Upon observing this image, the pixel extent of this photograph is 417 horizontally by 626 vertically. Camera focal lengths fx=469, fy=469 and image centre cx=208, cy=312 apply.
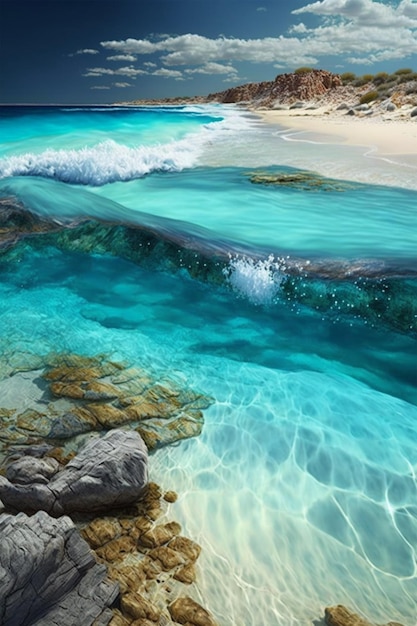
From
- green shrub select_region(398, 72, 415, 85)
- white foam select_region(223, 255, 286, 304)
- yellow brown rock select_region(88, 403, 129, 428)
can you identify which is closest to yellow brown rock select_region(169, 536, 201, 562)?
yellow brown rock select_region(88, 403, 129, 428)

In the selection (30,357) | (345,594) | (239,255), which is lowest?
(345,594)

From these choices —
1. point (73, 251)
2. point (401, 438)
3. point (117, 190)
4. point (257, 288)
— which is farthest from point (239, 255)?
point (117, 190)

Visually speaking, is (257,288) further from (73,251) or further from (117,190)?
(117,190)

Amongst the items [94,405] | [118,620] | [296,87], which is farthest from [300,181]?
[296,87]

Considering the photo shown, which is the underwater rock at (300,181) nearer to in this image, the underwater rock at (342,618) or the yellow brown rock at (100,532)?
the yellow brown rock at (100,532)

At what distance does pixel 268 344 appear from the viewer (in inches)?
222

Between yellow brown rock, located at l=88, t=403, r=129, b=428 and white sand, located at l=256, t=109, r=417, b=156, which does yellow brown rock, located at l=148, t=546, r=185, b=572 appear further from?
white sand, located at l=256, t=109, r=417, b=156

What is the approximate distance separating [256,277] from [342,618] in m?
4.64

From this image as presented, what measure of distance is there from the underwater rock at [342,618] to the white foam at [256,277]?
4193 millimetres

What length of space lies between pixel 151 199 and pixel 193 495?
8.29m

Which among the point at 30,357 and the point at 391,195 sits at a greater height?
the point at 391,195

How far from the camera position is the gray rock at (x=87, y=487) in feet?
10.7

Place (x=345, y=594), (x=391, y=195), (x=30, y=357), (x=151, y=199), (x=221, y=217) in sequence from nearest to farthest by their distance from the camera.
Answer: (x=345, y=594) < (x=30, y=357) < (x=221, y=217) < (x=391, y=195) < (x=151, y=199)

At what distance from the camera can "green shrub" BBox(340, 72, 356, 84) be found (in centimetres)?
5997
